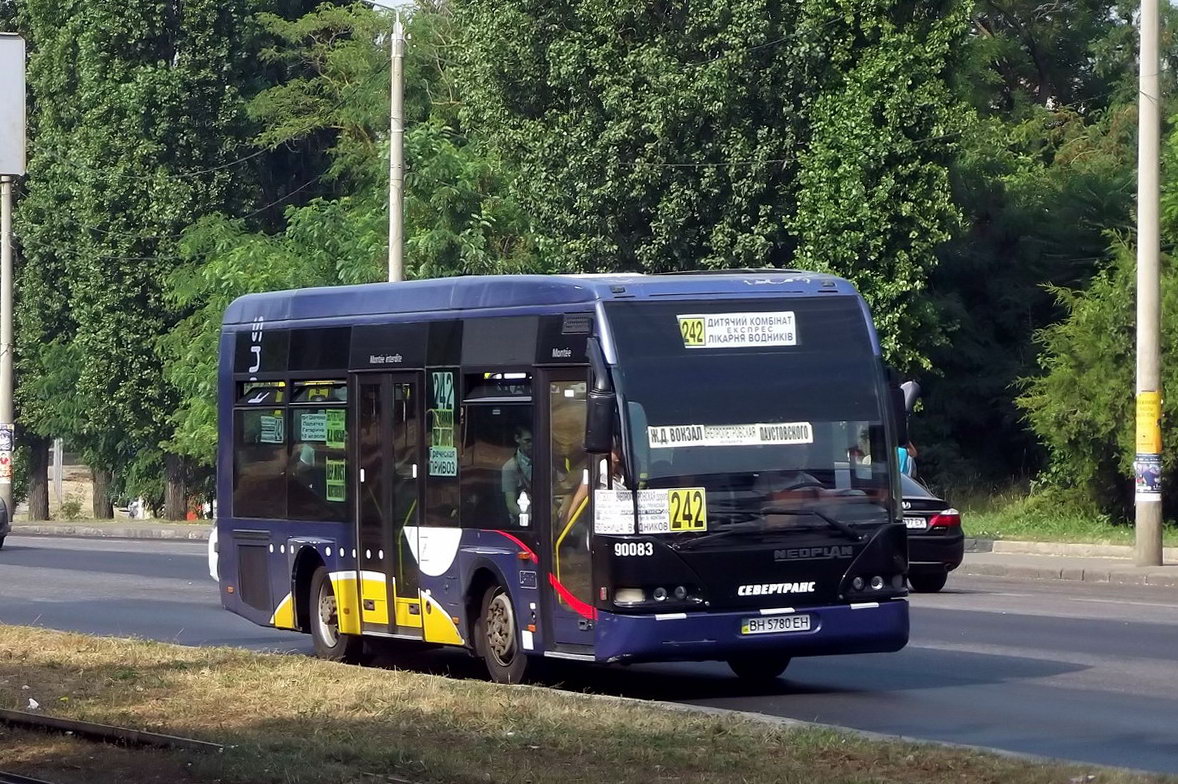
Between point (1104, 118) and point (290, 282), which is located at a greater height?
point (1104, 118)

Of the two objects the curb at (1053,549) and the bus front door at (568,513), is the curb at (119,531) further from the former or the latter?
the bus front door at (568,513)

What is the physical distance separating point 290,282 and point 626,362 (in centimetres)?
3209

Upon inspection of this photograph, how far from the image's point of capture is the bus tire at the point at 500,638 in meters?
13.1

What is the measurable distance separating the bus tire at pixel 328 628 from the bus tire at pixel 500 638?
2.01 m

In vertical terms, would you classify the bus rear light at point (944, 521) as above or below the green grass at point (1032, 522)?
above

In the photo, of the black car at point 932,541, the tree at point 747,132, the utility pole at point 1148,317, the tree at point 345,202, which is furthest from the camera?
the tree at point 345,202

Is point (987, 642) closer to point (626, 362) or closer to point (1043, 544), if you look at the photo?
point (626, 362)

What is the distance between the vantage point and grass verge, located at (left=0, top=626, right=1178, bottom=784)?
9.03 m

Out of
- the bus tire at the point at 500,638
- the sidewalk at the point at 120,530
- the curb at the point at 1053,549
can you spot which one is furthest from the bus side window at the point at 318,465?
the sidewalk at the point at 120,530

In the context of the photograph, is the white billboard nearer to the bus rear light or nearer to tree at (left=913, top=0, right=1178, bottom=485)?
the bus rear light

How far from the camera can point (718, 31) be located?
34375 mm

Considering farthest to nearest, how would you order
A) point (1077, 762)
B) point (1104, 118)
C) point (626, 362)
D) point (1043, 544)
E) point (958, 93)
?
point (1104, 118) < point (958, 93) < point (1043, 544) < point (626, 362) < point (1077, 762)

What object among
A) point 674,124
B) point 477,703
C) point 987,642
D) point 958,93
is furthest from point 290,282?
point 477,703

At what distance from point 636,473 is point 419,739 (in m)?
2.54
